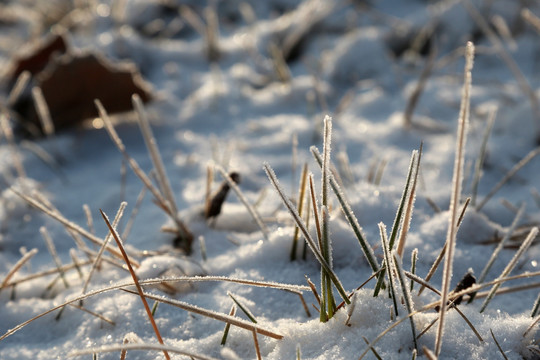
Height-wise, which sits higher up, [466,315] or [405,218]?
[405,218]

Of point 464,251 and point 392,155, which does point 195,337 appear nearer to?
point 464,251

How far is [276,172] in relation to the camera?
159 centimetres

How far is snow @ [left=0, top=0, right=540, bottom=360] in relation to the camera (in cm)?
82

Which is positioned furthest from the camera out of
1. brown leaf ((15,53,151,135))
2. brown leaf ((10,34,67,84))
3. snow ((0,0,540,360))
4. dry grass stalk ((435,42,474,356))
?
brown leaf ((10,34,67,84))

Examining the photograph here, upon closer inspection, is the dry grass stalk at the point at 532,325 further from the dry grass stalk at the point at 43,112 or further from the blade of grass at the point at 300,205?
the dry grass stalk at the point at 43,112

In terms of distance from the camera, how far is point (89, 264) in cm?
108

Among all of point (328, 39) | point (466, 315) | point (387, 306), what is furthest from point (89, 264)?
point (328, 39)

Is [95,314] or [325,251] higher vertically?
[325,251]

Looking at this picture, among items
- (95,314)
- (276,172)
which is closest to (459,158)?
(95,314)

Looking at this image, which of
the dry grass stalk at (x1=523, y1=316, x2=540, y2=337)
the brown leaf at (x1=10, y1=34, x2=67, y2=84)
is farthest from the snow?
the brown leaf at (x1=10, y1=34, x2=67, y2=84)

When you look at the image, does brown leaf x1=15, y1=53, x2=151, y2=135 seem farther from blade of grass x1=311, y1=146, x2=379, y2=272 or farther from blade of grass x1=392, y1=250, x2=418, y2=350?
blade of grass x1=392, y1=250, x2=418, y2=350

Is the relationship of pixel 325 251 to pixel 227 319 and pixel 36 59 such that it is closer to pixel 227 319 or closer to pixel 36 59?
pixel 227 319

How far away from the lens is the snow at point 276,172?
2.68 feet

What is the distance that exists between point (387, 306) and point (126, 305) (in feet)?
1.52
